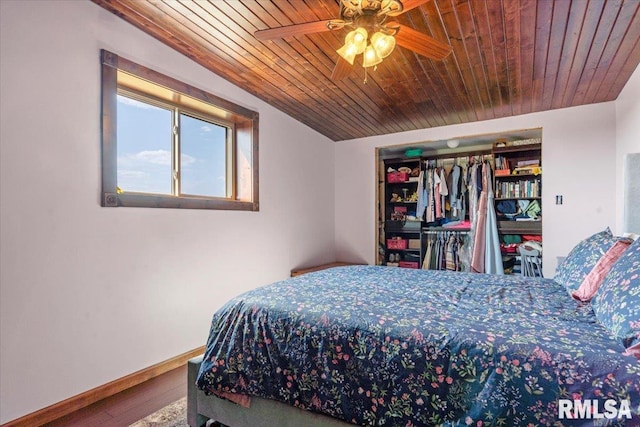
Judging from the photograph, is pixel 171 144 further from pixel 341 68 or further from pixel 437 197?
pixel 437 197

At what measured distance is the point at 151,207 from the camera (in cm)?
233

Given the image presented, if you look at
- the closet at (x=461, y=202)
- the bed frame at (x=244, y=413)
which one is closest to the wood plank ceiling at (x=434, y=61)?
the closet at (x=461, y=202)

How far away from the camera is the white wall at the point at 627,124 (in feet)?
8.44

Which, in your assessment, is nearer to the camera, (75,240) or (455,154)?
(75,240)

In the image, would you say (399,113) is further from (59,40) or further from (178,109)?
(59,40)

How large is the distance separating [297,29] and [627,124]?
301 centimetres

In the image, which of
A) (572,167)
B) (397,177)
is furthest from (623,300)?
(397,177)

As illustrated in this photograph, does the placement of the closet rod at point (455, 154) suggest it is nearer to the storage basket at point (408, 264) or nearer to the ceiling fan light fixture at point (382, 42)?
the storage basket at point (408, 264)

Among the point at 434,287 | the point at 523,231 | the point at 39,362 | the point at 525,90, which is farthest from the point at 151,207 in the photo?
the point at 523,231

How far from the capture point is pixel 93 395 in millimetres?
1963

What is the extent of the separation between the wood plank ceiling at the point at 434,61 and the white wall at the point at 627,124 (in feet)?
0.35

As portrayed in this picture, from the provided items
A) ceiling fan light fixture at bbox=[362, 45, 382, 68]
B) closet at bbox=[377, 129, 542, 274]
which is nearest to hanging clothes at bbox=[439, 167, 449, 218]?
closet at bbox=[377, 129, 542, 274]

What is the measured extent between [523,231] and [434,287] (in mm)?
2826

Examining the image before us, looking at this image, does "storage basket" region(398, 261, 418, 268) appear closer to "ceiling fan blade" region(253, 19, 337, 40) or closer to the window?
the window
